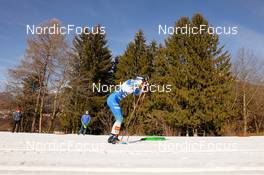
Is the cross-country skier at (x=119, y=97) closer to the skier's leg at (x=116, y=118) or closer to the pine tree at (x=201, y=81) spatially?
the skier's leg at (x=116, y=118)

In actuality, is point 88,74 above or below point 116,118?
above

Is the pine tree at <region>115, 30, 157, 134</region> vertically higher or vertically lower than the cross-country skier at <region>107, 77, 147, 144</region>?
higher

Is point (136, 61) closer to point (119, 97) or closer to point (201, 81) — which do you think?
point (201, 81)

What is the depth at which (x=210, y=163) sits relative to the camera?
4.71 m

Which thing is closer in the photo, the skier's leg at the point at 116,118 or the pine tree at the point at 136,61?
the skier's leg at the point at 116,118

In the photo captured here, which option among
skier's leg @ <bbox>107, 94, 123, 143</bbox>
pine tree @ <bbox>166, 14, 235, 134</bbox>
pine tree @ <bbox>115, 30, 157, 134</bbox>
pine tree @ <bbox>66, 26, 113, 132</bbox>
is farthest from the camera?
pine tree @ <bbox>115, 30, 157, 134</bbox>

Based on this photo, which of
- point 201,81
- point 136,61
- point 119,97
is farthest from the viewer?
point 136,61

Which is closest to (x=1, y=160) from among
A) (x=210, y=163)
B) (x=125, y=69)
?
(x=210, y=163)

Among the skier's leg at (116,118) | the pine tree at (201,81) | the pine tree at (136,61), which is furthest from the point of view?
the pine tree at (136,61)

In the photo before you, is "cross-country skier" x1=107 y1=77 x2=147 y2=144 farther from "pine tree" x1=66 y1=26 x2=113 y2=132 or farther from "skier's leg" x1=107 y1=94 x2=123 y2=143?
"pine tree" x1=66 y1=26 x2=113 y2=132

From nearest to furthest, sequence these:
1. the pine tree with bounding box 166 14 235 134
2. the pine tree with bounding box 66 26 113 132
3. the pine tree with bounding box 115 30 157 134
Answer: the pine tree with bounding box 166 14 235 134 < the pine tree with bounding box 66 26 113 132 < the pine tree with bounding box 115 30 157 134

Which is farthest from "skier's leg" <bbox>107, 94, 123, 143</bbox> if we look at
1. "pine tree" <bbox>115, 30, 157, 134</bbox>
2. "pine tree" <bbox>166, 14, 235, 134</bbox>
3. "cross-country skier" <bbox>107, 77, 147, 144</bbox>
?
"pine tree" <bbox>115, 30, 157, 134</bbox>

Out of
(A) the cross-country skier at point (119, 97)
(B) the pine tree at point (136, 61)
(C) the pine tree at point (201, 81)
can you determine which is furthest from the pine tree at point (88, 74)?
(A) the cross-country skier at point (119, 97)

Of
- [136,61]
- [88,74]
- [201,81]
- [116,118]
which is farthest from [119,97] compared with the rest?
[136,61]
